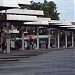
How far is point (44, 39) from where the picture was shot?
366 ft

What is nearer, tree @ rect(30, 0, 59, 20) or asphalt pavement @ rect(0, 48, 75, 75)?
asphalt pavement @ rect(0, 48, 75, 75)

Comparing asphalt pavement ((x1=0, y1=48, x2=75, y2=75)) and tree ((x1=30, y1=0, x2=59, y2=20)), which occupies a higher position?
tree ((x1=30, y1=0, x2=59, y2=20))

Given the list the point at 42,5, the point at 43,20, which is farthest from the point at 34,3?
the point at 43,20

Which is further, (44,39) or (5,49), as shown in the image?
(44,39)

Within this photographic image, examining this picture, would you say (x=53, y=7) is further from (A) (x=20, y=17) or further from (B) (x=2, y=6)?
(B) (x=2, y=6)

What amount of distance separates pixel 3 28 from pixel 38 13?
7.98m

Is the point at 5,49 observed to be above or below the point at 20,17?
below

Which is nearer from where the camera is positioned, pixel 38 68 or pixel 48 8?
pixel 38 68

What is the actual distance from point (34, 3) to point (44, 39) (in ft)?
60.3

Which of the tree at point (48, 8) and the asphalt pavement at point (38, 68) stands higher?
the tree at point (48, 8)

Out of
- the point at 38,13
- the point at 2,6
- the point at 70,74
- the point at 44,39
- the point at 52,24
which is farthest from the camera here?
the point at 44,39

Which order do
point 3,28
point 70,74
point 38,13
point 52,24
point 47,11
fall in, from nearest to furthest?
1. point 70,74
2. point 3,28
3. point 38,13
4. point 52,24
5. point 47,11

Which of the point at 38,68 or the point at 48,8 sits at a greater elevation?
the point at 48,8

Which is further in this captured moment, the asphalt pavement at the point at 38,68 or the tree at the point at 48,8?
the tree at the point at 48,8
